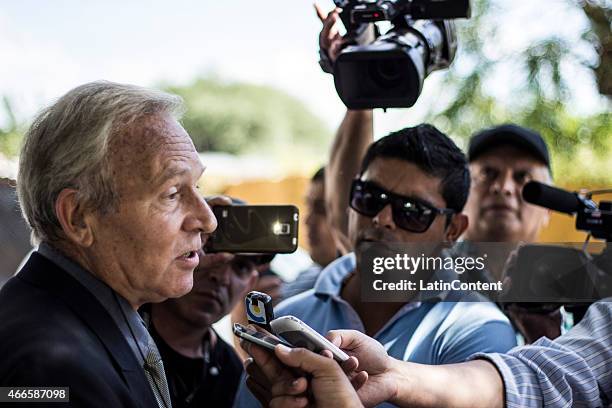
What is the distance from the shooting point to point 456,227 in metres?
2.34

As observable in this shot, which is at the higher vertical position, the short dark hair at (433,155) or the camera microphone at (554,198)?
the short dark hair at (433,155)

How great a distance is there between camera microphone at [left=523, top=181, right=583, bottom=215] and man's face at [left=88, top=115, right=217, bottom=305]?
823mm

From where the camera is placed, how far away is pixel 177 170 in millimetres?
1675

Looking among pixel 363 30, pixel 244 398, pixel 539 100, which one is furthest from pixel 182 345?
pixel 539 100

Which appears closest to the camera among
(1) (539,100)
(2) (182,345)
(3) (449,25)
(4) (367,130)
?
(3) (449,25)

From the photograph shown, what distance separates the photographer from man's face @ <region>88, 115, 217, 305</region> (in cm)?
162

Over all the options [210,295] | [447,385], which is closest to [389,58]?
[447,385]

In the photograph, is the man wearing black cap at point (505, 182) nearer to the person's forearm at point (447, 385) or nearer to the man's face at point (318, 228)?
the man's face at point (318, 228)

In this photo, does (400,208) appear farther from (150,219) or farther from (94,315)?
(94,315)

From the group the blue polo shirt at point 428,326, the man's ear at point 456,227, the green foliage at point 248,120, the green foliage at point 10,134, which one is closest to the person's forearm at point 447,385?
the blue polo shirt at point 428,326

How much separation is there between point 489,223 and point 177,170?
4.94 ft

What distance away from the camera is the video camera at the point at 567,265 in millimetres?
2082

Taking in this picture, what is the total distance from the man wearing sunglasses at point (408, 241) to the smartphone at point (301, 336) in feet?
1.84

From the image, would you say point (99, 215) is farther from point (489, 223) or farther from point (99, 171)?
point (489, 223)
